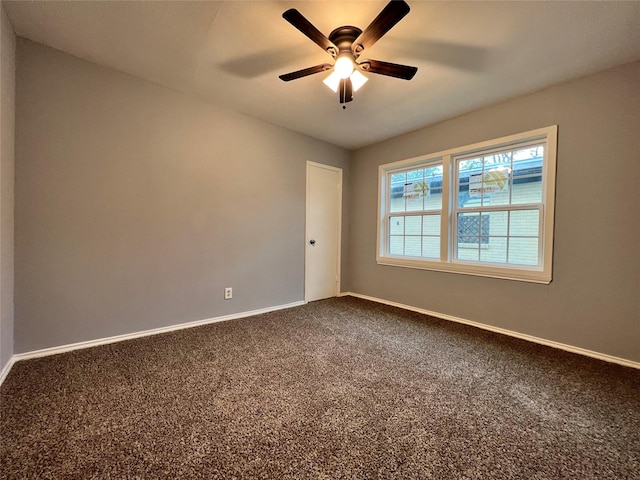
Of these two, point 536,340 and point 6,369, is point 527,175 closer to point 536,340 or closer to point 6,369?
point 536,340

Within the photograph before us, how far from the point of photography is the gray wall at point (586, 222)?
208 centimetres

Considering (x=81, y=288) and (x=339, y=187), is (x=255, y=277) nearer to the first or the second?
(x=81, y=288)

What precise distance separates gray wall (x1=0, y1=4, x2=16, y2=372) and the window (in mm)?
3657

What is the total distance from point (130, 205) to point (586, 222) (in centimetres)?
402

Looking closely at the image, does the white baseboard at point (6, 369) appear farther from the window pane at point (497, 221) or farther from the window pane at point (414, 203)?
the window pane at point (497, 221)

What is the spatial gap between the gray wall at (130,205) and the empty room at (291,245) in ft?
0.06

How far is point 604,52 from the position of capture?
6.42 feet

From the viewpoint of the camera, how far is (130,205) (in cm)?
242

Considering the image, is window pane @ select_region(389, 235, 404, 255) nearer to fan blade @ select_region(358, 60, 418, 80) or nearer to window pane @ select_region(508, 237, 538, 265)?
window pane @ select_region(508, 237, 538, 265)

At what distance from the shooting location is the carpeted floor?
1139 millimetres

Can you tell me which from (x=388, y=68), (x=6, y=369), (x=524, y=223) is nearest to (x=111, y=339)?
(x=6, y=369)

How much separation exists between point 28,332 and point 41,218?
87cm

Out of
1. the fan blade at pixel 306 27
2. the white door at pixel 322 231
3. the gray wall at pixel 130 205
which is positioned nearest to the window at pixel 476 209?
the white door at pixel 322 231

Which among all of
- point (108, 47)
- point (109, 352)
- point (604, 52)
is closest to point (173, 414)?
point (109, 352)
